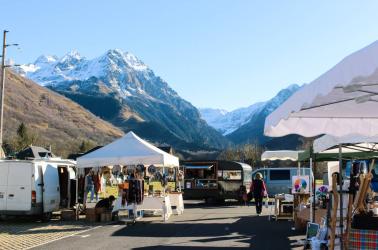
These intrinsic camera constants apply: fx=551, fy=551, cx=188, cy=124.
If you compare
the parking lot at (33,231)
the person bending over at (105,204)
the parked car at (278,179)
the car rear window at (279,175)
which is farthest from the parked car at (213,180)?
the parking lot at (33,231)

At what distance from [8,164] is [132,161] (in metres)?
3.72

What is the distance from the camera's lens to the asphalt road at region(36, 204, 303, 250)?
12109 mm

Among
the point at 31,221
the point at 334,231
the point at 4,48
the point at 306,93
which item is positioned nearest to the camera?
the point at 306,93

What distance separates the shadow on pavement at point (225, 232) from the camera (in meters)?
12.6

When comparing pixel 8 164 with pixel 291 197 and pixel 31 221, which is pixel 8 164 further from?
pixel 291 197

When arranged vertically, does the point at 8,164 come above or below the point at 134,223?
above

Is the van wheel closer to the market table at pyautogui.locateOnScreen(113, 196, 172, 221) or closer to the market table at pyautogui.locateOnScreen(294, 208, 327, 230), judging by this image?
the market table at pyautogui.locateOnScreen(113, 196, 172, 221)

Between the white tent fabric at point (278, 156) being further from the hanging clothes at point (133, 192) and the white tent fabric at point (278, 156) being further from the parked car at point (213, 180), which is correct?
the hanging clothes at point (133, 192)

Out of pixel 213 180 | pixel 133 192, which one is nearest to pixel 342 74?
pixel 133 192

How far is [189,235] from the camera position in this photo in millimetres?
13977

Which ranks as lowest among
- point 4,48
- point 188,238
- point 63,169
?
point 188,238

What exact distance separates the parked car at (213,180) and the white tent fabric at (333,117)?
63.3 ft

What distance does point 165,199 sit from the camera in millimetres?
18016

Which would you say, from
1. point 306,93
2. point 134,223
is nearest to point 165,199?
point 134,223
